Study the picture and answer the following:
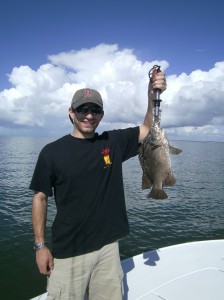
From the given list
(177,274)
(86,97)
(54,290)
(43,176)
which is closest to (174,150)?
(86,97)

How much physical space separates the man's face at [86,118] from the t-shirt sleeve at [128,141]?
2.12 ft

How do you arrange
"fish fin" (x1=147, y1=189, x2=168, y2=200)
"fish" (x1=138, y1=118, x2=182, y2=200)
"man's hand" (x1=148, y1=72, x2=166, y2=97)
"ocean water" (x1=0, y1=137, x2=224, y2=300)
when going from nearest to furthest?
"man's hand" (x1=148, y1=72, x2=166, y2=97) → "fish" (x1=138, y1=118, x2=182, y2=200) → "fish fin" (x1=147, y1=189, x2=168, y2=200) → "ocean water" (x1=0, y1=137, x2=224, y2=300)

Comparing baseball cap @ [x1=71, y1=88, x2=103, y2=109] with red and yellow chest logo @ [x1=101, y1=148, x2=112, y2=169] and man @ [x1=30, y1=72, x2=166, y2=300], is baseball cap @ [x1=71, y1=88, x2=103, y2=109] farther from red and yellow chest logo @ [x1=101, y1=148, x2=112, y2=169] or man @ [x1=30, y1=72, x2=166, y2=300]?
red and yellow chest logo @ [x1=101, y1=148, x2=112, y2=169]

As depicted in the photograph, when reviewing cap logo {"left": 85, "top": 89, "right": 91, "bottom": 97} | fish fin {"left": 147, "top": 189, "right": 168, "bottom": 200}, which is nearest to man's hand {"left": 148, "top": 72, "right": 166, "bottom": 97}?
cap logo {"left": 85, "top": 89, "right": 91, "bottom": 97}

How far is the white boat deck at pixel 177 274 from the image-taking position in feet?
20.9

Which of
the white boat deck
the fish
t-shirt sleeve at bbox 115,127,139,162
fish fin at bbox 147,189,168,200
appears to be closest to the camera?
the fish

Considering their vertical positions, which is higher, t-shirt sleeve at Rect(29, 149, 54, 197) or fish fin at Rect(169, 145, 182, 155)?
fish fin at Rect(169, 145, 182, 155)

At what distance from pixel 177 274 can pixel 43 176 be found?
456cm

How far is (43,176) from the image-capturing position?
467cm

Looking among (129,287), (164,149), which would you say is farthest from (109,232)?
(129,287)

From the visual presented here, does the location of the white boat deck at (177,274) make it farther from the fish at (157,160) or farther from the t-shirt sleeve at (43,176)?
the fish at (157,160)

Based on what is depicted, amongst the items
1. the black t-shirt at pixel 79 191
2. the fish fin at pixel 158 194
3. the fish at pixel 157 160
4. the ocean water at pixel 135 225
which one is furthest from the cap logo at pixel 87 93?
the ocean water at pixel 135 225

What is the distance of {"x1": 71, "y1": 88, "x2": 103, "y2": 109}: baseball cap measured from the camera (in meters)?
4.80

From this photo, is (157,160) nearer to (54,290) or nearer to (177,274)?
(54,290)
